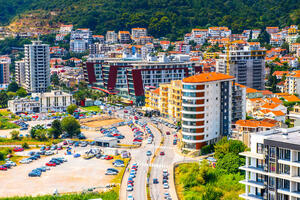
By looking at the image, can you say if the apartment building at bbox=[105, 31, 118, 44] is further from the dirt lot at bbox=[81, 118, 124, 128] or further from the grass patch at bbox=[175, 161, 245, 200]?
the grass patch at bbox=[175, 161, 245, 200]

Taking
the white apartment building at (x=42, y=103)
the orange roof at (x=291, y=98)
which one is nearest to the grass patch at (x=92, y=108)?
the white apartment building at (x=42, y=103)

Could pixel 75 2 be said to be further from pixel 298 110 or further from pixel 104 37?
pixel 298 110

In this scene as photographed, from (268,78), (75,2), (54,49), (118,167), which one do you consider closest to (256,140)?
(118,167)

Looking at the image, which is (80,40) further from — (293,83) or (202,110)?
(202,110)

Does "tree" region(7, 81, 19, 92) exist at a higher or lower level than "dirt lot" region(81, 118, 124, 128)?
higher

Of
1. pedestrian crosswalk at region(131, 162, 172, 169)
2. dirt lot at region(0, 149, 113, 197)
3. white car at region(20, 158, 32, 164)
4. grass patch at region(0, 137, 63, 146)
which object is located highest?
grass patch at region(0, 137, 63, 146)

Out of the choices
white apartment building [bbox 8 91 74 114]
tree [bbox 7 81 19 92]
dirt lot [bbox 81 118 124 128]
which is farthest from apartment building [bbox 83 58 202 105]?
tree [bbox 7 81 19 92]
